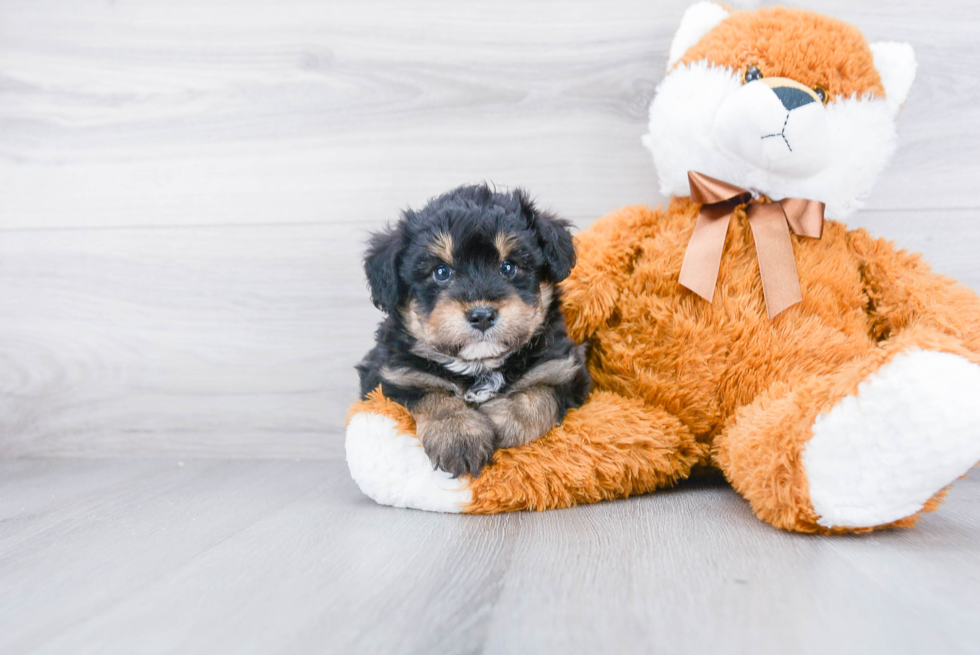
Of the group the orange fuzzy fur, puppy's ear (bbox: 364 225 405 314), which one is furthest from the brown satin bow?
puppy's ear (bbox: 364 225 405 314)

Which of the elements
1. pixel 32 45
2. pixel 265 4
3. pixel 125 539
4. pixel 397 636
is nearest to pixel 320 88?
pixel 265 4

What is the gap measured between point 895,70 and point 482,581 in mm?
1506

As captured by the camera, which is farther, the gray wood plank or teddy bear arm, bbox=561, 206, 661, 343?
the gray wood plank

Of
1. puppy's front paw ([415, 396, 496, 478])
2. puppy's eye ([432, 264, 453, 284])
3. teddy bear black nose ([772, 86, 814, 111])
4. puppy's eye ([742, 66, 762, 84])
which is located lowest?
puppy's front paw ([415, 396, 496, 478])

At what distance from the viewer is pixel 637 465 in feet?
4.85

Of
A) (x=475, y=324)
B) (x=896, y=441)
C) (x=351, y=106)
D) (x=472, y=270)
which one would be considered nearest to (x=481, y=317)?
(x=475, y=324)

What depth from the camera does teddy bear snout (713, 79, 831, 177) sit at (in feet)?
4.73

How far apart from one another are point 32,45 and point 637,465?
2254 millimetres

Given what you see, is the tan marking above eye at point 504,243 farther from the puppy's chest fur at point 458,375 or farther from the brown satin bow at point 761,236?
the brown satin bow at point 761,236

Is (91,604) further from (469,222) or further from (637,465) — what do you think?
(637,465)

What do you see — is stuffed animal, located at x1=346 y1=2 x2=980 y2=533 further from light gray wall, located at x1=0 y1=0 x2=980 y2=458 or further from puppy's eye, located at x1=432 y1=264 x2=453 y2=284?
Answer: light gray wall, located at x1=0 y1=0 x2=980 y2=458

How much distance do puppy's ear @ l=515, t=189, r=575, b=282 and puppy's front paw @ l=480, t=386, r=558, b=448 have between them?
271 millimetres

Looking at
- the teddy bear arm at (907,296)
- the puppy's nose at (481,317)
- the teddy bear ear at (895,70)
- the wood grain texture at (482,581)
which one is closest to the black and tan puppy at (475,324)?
the puppy's nose at (481,317)

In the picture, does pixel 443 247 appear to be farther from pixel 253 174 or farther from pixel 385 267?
pixel 253 174
